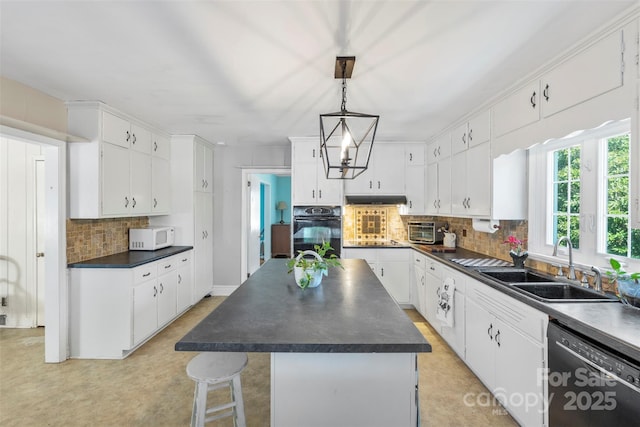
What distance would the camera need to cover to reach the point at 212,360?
1.70 metres

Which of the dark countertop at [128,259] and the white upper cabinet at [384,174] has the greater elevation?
the white upper cabinet at [384,174]

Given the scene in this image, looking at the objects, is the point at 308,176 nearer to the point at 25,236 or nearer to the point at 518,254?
the point at 518,254

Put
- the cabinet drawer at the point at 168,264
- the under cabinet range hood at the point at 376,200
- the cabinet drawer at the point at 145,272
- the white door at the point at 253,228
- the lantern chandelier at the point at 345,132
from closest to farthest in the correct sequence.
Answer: the lantern chandelier at the point at 345,132, the cabinet drawer at the point at 145,272, the cabinet drawer at the point at 168,264, the under cabinet range hood at the point at 376,200, the white door at the point at 253,228

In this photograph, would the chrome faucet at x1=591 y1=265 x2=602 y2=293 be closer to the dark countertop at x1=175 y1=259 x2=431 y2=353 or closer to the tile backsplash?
the dark countertop at x1=175 y1=259 x2=431 y2=353

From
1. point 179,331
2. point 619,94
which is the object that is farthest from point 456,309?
point 179,331

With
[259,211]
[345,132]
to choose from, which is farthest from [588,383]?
[259,211]

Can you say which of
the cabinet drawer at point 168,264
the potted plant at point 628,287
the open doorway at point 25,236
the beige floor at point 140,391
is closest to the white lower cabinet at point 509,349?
the beige floor at point 140,391

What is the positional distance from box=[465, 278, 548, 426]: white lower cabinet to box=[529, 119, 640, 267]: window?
64 centimetres

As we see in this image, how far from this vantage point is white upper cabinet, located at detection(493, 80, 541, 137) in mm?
2160

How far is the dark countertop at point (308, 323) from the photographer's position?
4.08 feet

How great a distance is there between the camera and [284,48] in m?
1.85

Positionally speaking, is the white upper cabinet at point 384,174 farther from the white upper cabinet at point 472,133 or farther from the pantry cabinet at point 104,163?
the pantry cabinet at point 104,163

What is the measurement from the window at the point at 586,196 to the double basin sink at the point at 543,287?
20 centimetres

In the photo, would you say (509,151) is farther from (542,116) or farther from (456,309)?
(456,309)
